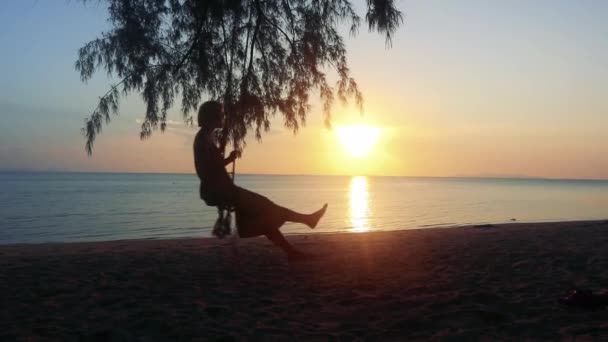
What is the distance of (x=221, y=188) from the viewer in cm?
551

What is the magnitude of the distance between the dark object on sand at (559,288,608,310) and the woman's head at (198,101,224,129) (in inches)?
146

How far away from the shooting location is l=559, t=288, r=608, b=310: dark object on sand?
3994mm

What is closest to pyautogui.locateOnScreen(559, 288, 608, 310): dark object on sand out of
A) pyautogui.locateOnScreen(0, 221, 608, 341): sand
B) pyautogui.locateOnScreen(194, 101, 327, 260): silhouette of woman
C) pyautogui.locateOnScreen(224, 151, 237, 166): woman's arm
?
pyautogui.locateOnScreen(0, 221, 608, 341): sand

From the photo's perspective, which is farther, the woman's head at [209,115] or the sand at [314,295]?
the woman's head at [209,115]

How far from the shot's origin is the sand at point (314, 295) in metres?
3.79

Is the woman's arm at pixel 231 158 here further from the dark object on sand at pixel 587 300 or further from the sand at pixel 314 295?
the dark object on sand at pixel 587 300

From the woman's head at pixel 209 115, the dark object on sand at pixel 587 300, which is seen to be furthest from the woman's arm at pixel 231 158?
the dark object on sand at pixel 587 300

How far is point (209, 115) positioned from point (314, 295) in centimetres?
217

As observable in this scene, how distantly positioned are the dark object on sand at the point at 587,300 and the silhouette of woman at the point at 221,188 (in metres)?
2.93

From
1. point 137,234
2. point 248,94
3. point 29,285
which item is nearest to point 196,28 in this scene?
point 248,94

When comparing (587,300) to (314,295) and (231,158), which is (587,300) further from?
(231,158)

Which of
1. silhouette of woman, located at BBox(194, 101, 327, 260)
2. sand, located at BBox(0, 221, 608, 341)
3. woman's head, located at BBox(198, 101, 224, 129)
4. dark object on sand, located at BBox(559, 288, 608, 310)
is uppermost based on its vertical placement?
woman's head, located at BBox(198, 101, 224, 129)

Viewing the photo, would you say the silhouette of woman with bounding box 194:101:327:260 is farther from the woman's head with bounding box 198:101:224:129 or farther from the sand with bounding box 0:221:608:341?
the sand with bounding box 0:221:608:341

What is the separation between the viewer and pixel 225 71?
6.89 metres
